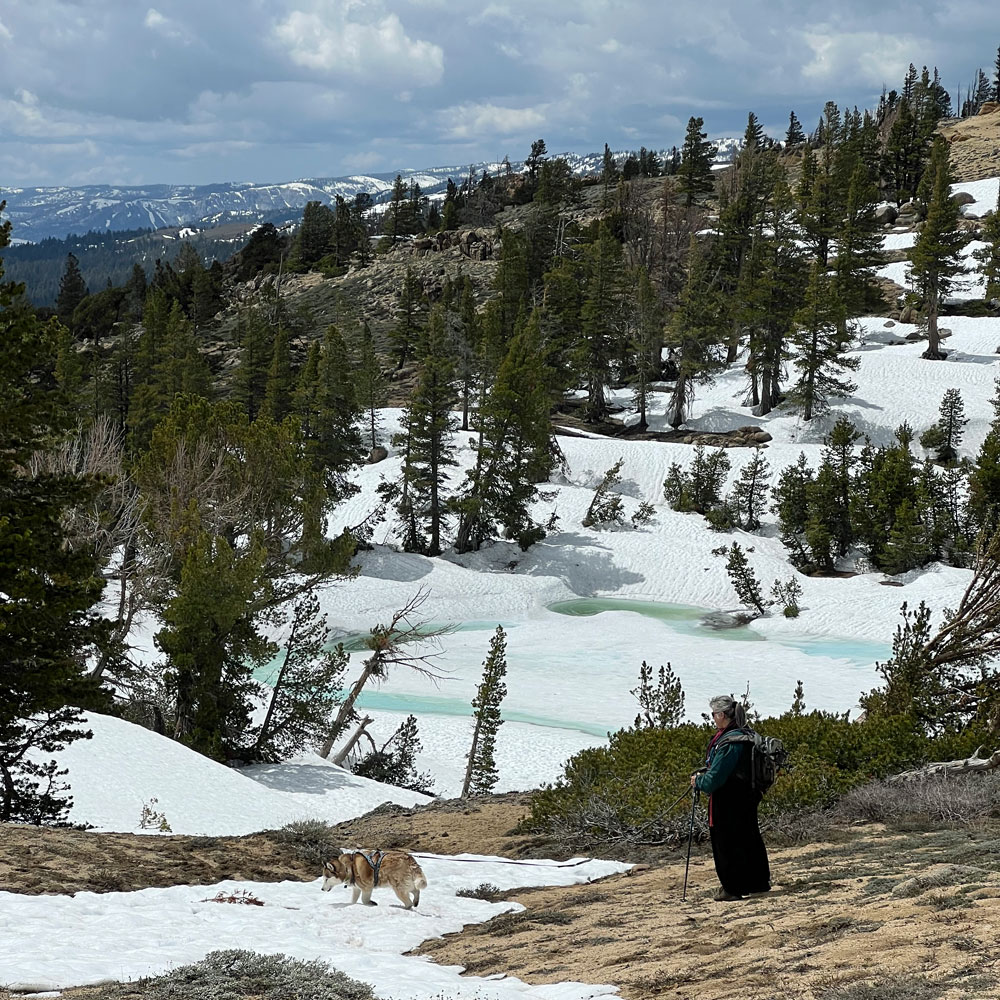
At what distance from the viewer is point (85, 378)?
195ft

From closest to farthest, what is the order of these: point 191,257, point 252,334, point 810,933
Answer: point 810,933 < point 252,334 < point 191,257

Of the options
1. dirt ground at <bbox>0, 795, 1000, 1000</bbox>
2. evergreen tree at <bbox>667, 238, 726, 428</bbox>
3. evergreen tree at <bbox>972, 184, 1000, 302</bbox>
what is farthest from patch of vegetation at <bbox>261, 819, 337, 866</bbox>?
evergreen tree at <bbox>972, 184, 1000, 302</bbox>

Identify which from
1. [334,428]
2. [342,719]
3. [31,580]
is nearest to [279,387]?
[334,428]

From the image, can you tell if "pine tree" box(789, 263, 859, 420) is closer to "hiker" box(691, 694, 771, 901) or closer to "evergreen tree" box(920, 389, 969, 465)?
"evergreen tree" box(920, 389, 969, 465)

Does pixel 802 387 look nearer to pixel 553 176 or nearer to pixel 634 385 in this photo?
pixel 634 385

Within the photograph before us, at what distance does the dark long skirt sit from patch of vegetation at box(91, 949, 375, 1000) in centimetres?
286

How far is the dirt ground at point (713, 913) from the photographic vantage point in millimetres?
4777

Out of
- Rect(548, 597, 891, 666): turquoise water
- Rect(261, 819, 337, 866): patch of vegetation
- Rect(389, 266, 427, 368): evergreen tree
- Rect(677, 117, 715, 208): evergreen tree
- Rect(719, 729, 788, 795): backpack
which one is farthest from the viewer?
Rect(677, 117, 715, 208): evergreen tree

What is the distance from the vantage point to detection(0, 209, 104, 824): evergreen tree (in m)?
12.3

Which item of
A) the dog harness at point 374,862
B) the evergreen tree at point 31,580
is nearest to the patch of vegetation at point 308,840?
the dog harness at point 374,862

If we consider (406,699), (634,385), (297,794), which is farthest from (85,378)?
(297,794)

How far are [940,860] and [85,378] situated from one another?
61.5 metres

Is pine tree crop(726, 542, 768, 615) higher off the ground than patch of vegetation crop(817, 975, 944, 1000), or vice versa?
patch of vegetation crop(817, 975, 944, 1000)

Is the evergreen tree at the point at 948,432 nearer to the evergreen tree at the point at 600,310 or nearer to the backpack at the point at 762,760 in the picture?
the evergreen tree at the point at 600,310
